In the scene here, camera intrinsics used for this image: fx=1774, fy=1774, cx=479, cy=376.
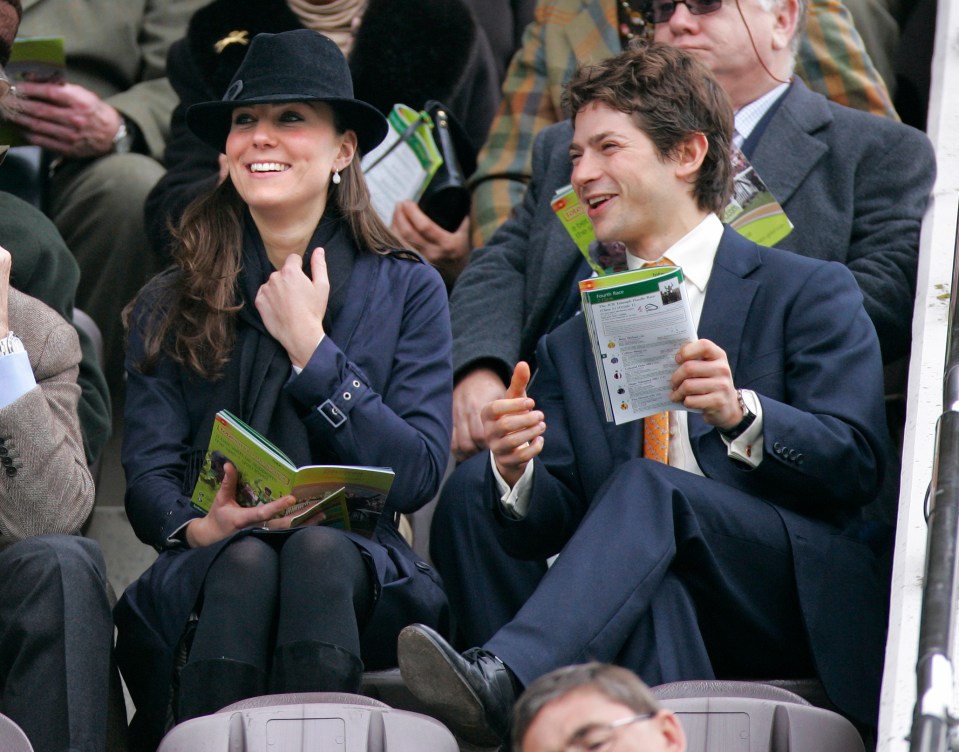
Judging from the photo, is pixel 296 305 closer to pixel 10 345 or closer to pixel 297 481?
pixel 297 481

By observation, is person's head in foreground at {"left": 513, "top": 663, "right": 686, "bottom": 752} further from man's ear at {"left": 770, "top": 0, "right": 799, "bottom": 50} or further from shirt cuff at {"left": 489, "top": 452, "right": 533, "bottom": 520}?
man's ear at {"left": 770, "top": 0, "right": 799, "bottom": 50}

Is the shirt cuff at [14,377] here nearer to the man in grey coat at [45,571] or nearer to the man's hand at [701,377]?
the man in grey coat at [45,571]

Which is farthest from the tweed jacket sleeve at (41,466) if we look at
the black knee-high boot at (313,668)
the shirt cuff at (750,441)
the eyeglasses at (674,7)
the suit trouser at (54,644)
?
the eyeglasses at (674,7)

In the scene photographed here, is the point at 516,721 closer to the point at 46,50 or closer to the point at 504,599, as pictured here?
the point at 504,599

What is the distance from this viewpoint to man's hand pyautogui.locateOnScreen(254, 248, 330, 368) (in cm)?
371

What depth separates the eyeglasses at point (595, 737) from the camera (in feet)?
7.41

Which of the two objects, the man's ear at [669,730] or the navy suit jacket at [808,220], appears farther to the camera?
the navy suit jacket at [808,220]

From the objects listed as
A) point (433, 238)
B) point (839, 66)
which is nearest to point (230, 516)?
point (433, 238)

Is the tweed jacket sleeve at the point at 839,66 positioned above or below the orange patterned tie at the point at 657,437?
above

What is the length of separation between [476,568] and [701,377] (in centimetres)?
79

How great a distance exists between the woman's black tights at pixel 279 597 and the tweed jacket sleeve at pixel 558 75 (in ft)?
5.61

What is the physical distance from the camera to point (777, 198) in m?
4.41

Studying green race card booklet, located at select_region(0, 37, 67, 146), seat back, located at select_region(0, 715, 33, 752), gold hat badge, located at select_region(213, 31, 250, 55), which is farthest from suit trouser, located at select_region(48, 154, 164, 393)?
seat back, located at select_region(0, 715, 33, 752)

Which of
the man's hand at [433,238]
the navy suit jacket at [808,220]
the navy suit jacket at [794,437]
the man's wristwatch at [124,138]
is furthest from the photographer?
the man's wristwatch at [124,138]
